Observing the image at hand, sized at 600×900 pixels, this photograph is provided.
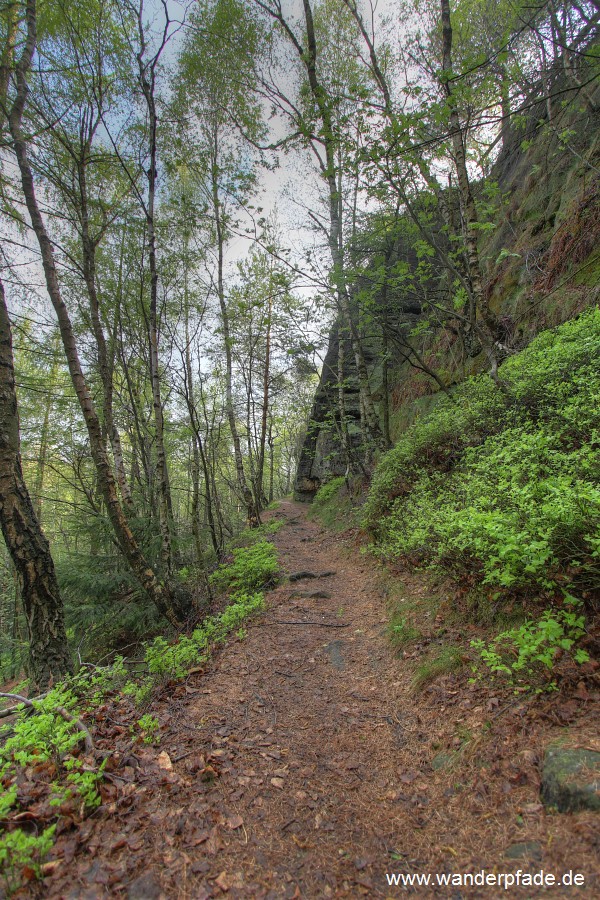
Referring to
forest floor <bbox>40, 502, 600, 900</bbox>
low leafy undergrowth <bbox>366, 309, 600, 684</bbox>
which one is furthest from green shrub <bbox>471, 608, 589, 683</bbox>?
forest floor <bbox>40, 502, 600, 900</bbox>

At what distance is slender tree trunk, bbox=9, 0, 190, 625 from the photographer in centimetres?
496

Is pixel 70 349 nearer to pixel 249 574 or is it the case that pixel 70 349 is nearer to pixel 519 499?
pixel 249 574

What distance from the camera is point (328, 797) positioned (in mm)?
2428

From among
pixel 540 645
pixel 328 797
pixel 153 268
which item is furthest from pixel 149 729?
pixel 153 268

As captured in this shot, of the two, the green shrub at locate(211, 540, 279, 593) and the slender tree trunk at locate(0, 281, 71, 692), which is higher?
the slender tree trunk at locate(0, 281, 71, 692)

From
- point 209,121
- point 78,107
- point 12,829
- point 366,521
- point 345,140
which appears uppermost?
point 209,121

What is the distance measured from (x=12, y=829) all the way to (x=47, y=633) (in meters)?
2.63

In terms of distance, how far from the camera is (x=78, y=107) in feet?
20.7

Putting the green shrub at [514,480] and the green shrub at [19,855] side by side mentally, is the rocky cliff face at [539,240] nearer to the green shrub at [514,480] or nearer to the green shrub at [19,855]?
the green shrub at [514,480]

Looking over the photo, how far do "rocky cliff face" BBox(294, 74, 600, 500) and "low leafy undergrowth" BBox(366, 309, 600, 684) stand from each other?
148cm

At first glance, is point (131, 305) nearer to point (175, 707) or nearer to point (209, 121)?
point (209, 121)

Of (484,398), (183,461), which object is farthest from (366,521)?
(183,461)

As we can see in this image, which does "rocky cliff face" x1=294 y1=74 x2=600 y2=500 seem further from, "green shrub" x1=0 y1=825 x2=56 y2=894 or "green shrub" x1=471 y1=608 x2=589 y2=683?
"green shrub" x1=0 y1=825 x2=56 y2=894

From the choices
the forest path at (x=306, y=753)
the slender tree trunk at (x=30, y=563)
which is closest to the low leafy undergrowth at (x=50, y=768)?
the slender tree trunk at (x=30, y=563)
